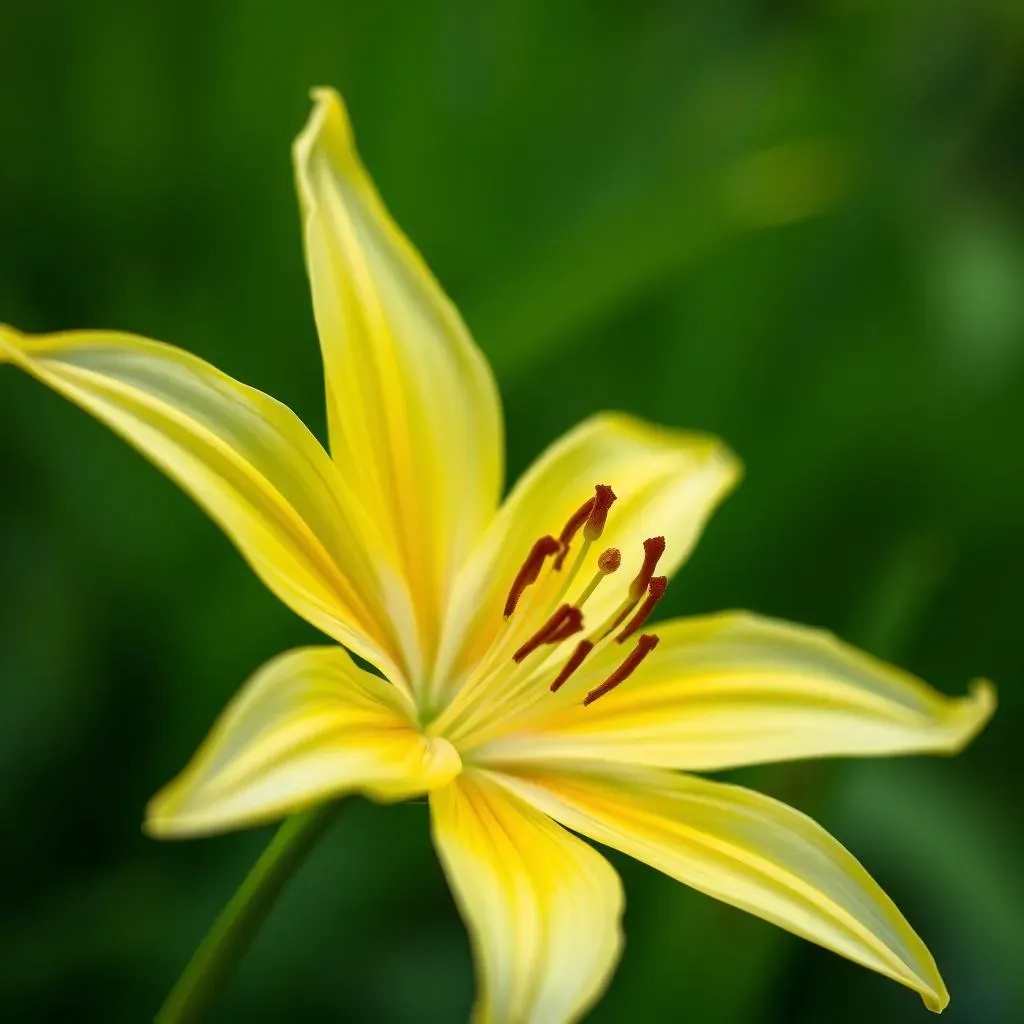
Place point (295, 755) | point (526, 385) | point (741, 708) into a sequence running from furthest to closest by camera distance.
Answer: point (526, 385) → point (741, 708) → point (295, 755)

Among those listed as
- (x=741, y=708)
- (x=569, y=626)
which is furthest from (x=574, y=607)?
(x=741, y=708)

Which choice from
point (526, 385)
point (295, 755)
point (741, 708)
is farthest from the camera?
point (526, 385)

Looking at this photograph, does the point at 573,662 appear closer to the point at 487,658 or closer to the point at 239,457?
the point at 487,658

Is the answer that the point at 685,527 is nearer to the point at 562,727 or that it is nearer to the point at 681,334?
the point at 562,727

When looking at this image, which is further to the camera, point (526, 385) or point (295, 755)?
point (526, 385)

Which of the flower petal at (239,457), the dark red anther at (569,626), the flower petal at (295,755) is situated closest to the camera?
the flower petal at (295,755)

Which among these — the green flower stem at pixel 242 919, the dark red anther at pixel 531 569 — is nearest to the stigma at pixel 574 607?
the dark red anther at pixel 531 569

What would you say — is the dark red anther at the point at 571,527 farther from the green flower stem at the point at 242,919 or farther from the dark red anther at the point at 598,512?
the green flower stem at the point at 242,919

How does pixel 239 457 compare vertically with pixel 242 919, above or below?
above
